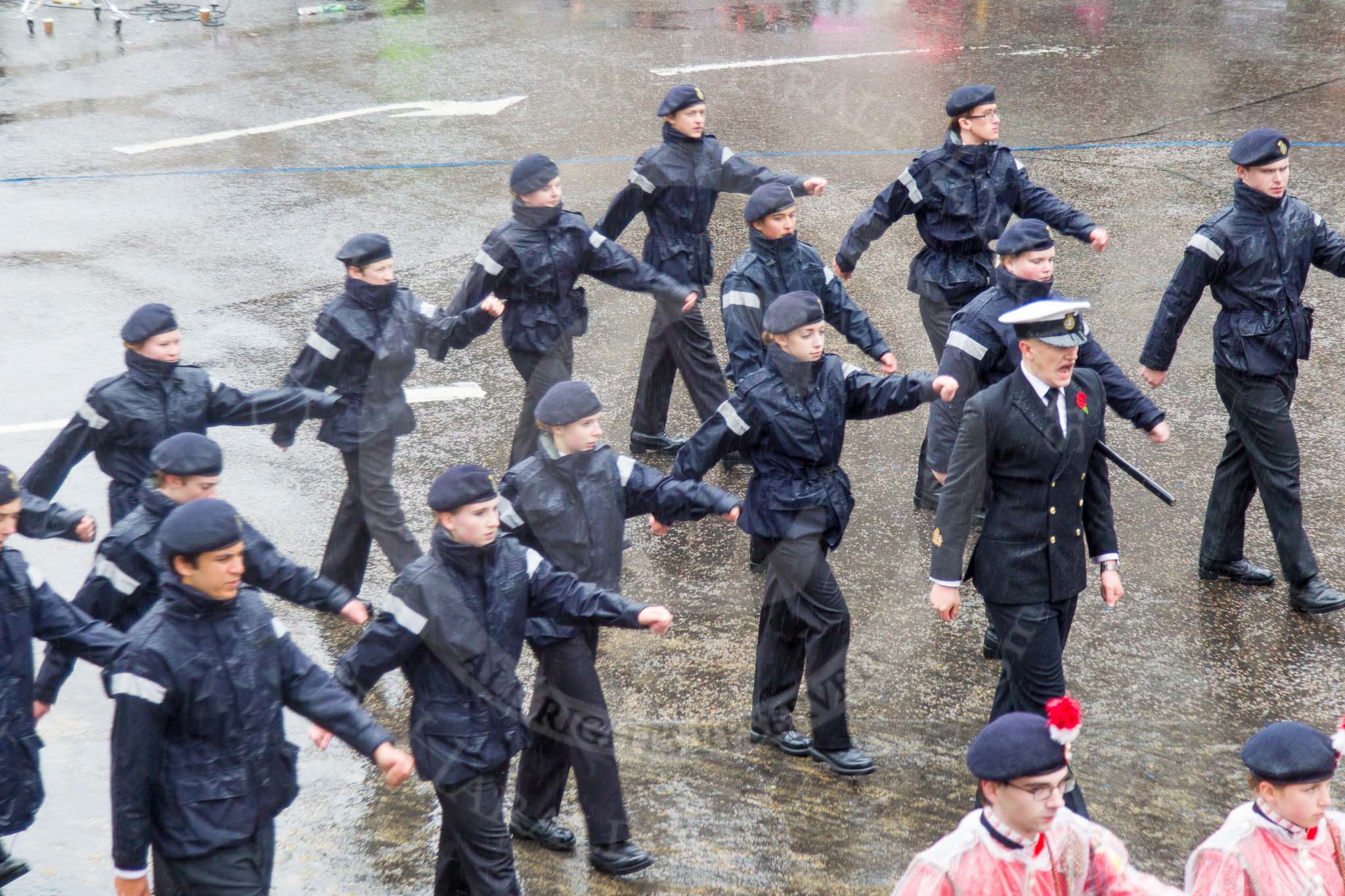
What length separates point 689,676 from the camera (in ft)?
20.9

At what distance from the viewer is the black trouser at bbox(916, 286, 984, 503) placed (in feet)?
25.1

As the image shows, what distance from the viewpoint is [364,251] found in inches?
259

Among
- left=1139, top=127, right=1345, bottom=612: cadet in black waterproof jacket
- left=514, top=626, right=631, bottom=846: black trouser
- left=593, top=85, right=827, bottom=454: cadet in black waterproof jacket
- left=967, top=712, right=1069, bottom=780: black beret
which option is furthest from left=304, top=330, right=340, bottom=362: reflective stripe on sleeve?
left=967, top=712, right=1069, bottom=780: black beret

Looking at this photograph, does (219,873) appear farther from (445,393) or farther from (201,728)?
(445,393)

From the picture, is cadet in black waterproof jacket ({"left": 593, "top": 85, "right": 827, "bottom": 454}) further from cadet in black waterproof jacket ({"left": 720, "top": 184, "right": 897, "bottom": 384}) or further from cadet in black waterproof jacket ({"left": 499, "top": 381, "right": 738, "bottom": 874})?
cadet in black waterproof jacket ({"left": 499, "top": 381, "right": 738, "bottom": 874})

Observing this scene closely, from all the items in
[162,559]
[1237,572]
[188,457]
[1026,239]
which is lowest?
[1237,572]

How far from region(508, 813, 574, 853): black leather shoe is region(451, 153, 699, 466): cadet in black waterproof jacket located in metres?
2.44

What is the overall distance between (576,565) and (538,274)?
92.7 inches

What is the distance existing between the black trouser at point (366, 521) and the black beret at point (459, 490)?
2.06m

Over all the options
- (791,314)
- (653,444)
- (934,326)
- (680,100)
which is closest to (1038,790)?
(791,314)

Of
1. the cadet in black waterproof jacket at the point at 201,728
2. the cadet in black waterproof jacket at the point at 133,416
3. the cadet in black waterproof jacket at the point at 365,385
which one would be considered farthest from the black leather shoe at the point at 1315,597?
the cadet in black waterproof jacket at the point at 133,416

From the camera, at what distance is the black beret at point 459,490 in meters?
4.67

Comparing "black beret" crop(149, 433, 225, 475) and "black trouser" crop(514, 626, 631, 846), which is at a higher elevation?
"black beret" crop(149, 433, 225, 475)

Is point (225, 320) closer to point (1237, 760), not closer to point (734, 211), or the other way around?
point (734, 211)
